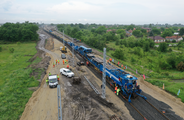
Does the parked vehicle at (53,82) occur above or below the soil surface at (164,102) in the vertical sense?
above

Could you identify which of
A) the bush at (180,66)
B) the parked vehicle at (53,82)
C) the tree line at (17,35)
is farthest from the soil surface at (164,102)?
the tree line at (17,35)

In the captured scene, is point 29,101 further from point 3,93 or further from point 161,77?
point 161,77

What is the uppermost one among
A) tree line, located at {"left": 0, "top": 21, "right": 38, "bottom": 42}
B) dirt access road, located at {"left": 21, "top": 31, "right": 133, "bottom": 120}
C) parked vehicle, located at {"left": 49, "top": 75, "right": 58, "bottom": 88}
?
tree line, located at {"left": 0, "top": 21, "right": 38, "bottom": 42}

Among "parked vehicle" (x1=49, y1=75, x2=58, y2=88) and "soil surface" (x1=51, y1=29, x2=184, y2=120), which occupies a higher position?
"parked vehicle" (x1=49, y1=75, x2=58, y2=88)

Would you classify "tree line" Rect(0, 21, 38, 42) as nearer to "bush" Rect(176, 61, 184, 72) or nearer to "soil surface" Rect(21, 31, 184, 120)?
"soil surface" Rect(21, 31, 184, 120)

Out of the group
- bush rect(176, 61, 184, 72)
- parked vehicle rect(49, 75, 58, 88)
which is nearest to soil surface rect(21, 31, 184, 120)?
parked vehicle rect(49, 75, 58, 88)

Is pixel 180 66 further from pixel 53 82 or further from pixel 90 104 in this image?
pixel 53 82

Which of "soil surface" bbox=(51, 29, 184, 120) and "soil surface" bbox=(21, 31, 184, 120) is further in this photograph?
"soil surface" bbox=(51, 29, 184, 120)

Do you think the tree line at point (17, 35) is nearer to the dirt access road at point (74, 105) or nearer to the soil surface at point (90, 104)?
the soil surface at point (90, 104)

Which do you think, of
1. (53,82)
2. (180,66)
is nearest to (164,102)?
(53,82)

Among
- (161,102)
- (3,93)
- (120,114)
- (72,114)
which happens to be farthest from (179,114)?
(3,93)

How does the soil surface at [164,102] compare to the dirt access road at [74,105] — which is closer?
the dirt access road at [74,105]

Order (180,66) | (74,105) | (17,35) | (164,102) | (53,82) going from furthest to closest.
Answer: (17,35), (180,66), (53,82), (164,102), (74,105)

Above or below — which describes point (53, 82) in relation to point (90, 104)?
above
